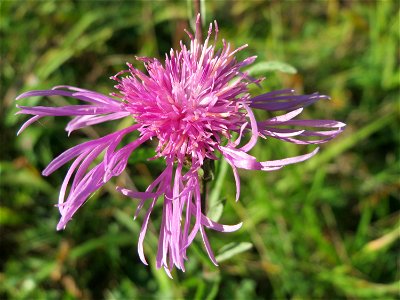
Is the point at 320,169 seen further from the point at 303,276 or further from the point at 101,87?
the point at 101,87

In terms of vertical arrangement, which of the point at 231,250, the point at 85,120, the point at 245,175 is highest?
the point at 85,120

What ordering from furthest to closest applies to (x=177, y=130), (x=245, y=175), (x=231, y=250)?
1. (x=245, y=175)
2. (x=231, y=250)
3. (x=177, y=130)

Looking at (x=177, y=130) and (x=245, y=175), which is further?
(x=245, y=175)

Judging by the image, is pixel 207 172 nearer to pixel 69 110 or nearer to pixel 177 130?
pixel 177 130

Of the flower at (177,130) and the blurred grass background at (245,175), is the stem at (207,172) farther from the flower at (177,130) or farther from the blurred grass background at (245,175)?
the blurred grass background at (245,175)

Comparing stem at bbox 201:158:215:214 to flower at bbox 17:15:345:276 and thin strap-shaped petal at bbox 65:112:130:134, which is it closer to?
flower at bbox 17:15:345:276

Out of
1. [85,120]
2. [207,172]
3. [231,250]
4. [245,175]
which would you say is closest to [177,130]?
[207,172]

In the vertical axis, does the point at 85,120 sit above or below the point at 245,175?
above

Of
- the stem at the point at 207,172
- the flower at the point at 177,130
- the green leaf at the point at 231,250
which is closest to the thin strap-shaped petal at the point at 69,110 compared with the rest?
the flower at the point at 177,130
